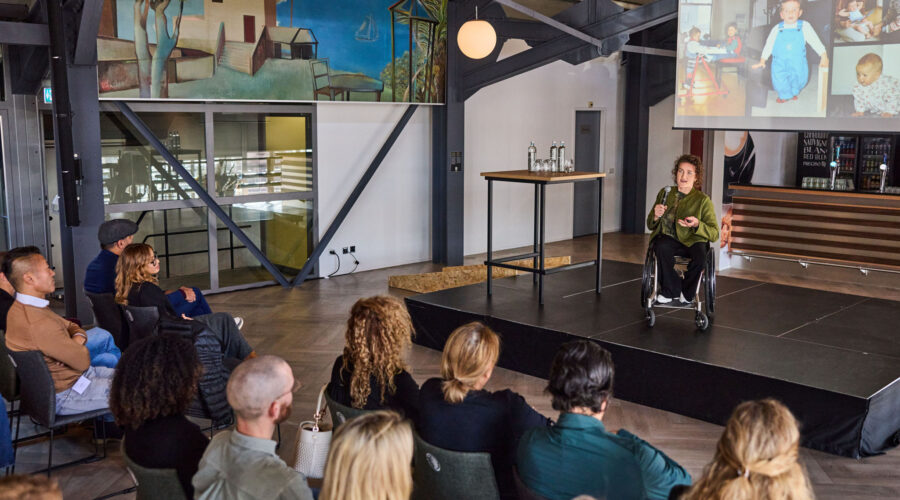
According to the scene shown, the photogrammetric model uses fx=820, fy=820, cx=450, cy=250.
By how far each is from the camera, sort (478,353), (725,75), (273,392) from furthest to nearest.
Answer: (725,75) < (478,353) < (273,392)

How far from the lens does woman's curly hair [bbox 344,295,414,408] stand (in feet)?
10.1

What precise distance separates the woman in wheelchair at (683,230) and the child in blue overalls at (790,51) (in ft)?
5.18

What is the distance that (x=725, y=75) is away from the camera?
7105mm

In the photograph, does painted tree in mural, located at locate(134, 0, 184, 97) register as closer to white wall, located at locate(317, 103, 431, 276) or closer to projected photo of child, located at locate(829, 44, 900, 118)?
white wall, located at locate(317, 103, 431, 276)

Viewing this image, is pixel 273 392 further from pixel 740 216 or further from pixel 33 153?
pixel 740 216

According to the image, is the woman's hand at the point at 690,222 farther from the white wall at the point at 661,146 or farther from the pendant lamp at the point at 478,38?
the white wall at the point at 661,146

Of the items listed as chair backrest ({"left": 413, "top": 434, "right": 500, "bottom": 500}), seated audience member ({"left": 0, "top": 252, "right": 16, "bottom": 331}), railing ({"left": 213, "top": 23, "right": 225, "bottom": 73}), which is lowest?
chair backrest ({"left": 413, "top": 434, "right": 500, "bottom": 500})

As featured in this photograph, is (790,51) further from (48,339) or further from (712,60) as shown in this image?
(48,339)

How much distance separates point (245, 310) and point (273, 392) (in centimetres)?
537

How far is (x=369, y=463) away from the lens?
1.96 metres

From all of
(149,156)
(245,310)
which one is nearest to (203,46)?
(149,156)

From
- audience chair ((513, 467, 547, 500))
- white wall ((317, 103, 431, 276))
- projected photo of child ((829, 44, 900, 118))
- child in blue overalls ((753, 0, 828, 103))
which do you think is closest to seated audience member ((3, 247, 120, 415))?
audience chair ((513, 467, 547, 500))

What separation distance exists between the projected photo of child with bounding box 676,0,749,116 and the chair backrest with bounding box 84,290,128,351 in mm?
5054

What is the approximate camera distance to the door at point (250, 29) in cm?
791
